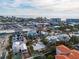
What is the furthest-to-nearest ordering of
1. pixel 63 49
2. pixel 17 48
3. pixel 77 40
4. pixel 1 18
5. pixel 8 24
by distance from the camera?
1. pixel 1 18
2. pixel 8 24
3. pixel 77 40
4. pixel 17 48
5. pixel 63 49

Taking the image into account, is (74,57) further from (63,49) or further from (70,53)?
(63,49)

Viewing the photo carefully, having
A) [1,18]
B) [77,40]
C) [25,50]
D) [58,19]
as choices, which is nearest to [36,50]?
[25,50]

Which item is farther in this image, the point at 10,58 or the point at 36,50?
the point at 36,50

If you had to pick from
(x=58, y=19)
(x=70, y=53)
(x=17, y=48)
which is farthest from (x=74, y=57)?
(x=58, y=19)

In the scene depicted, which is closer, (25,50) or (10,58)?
(10,58)

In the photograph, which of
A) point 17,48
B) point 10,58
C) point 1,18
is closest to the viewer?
point 10,58

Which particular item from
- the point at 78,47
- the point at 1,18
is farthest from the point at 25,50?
the point at 1,18

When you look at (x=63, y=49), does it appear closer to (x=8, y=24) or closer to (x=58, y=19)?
(x=8, y=24)

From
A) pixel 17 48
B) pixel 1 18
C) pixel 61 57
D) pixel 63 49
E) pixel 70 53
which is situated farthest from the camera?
pixel 1 18

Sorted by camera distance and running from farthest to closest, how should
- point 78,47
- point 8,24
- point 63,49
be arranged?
point 8,24
point 78,47
point 63,49
